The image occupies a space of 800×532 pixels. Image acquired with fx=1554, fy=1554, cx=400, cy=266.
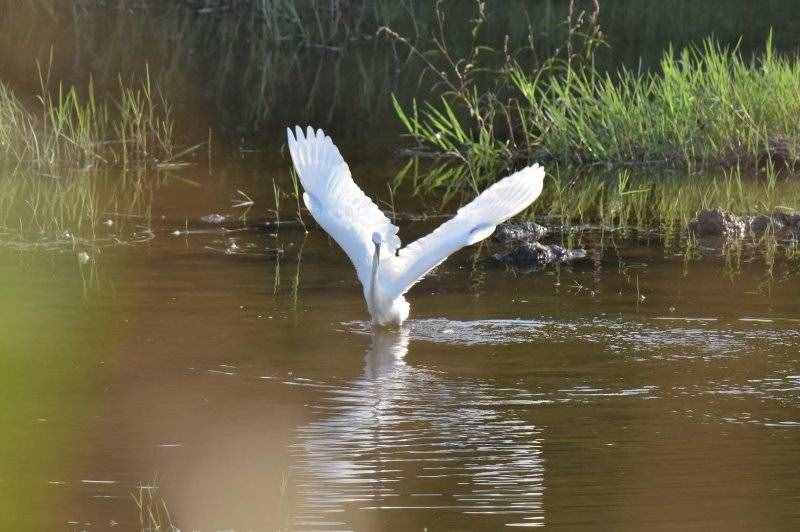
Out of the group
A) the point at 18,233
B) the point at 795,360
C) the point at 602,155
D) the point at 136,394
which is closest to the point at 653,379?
the point at 795,360

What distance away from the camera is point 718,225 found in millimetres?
8992

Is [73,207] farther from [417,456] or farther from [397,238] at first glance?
[417,456]

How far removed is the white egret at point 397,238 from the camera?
664cm

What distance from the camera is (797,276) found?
25.8 feet

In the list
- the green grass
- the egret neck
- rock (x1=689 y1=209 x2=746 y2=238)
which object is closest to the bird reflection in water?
the egret neck

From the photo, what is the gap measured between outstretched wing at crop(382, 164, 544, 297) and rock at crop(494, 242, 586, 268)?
134 centimetres

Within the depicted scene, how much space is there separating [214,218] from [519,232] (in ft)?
6.29

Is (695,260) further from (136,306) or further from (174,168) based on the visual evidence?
(174,168)

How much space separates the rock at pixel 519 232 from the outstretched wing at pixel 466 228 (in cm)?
199

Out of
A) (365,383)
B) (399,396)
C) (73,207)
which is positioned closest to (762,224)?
(365,383)

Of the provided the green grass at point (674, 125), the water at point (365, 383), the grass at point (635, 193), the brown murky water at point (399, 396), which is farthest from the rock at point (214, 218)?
the green grass at point (674, 125)

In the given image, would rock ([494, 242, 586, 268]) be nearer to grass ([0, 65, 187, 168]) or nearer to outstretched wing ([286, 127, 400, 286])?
outstretched wing ([286, 127, 400, 286])

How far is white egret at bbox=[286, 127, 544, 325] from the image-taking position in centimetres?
664

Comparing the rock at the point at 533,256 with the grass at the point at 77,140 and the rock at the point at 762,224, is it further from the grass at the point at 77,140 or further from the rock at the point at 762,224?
the grass at the point at 77,140
